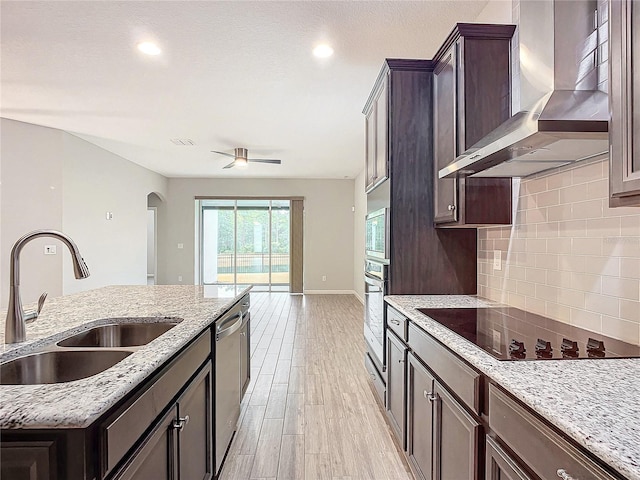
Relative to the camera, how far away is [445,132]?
2.37 meters

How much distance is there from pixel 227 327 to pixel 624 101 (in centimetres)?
195

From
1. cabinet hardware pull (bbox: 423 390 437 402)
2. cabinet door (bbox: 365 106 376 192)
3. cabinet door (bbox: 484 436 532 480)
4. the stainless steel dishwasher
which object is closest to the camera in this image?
cabinet door (bbox: 484 436 532 480)

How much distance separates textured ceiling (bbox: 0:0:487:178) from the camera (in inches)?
97.0

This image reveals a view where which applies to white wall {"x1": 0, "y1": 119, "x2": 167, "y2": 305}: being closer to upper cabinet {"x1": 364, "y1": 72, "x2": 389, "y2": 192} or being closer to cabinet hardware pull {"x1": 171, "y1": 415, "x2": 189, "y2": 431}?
upper cabinet {"x1": 364, "y1": 72, "x2": 389, "y2": 192}

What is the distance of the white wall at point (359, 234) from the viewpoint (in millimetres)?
7660

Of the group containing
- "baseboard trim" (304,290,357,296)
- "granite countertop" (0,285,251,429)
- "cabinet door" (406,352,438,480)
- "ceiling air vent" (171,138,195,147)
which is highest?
"ceiling air vent" (171,138,195,147)

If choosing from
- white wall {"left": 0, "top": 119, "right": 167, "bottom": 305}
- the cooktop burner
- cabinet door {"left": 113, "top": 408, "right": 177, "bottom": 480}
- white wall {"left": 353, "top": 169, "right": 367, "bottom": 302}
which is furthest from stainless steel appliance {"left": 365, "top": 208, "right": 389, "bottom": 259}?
white wall {"left": 0, "top": 119, "right": 167, "bottom": 305}

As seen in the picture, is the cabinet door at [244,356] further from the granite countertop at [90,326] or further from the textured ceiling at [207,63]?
the textured ceiling at [207,63]

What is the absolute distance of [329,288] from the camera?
357 inches

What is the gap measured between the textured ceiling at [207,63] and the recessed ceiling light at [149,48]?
0.19ft

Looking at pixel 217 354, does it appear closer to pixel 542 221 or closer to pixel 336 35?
pixel 542 221

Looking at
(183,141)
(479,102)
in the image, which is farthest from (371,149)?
(183,141)

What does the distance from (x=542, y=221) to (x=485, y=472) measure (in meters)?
1.31

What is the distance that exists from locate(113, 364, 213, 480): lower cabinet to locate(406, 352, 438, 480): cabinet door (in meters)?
1.02
